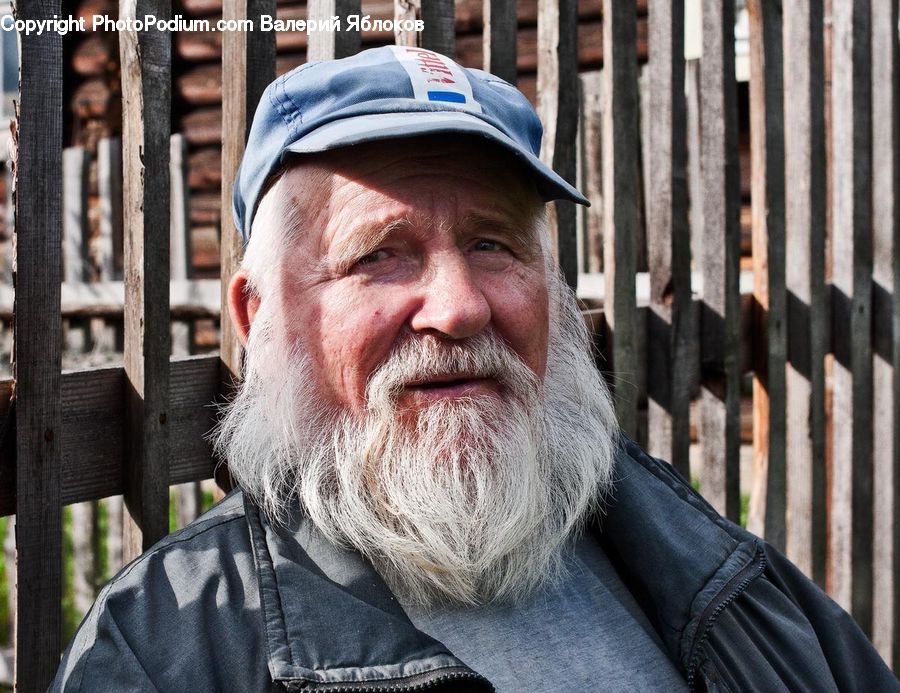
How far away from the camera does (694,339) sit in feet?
8.31

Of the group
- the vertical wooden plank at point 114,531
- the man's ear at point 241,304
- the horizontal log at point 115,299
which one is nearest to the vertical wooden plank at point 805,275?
the man's ear at point 241,304

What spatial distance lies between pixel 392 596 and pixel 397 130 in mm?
725

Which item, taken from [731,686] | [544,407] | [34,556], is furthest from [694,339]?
[34,556]

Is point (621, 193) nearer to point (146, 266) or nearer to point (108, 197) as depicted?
point (146, 266)

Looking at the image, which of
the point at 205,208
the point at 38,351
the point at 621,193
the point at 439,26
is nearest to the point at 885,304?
the point at 621,193

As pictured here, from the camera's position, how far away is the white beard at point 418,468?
151 centimetres

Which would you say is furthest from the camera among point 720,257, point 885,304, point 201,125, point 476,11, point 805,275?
point 201,125

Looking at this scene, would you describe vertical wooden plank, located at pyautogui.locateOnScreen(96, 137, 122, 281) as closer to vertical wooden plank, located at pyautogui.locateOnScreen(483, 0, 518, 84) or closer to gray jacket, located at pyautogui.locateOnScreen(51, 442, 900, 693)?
vertical wooden plank, located at pyautogui.locateOnScreen(483, 0, 518, 84)

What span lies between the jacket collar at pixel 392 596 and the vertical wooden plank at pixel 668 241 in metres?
0.59

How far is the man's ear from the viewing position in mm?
1676

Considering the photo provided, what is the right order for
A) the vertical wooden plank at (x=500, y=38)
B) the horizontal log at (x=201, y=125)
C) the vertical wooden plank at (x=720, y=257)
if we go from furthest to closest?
1. the horizontal log at (x=201, y=125)
2. the vertical wooden plank at (x=720, y=257)
3. the vertical wooden plank at (x=500, y=38)

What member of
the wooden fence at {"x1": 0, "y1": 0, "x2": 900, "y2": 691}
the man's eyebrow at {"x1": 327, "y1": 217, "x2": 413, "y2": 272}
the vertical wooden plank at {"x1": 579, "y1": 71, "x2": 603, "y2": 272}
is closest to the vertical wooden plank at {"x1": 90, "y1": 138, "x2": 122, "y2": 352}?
the vertical wooden plank at {"x1": 579, "y1": 71, "x2": 603, "y2": 272}

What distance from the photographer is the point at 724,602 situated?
160 cm

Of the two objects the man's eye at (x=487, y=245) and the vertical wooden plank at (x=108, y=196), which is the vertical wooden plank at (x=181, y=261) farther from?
the man's eye at (x=487, y=245)
